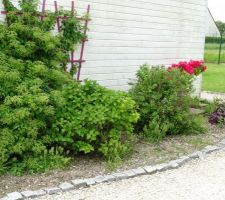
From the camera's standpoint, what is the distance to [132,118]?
5.55 metres

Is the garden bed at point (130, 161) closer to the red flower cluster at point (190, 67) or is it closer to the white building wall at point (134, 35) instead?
the red flower cluster at point (190, 67)

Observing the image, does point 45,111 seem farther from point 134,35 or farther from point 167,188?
point 134,35

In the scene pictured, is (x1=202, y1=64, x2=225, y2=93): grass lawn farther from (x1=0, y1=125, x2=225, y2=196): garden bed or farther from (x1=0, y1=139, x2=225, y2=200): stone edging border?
(x1=0, y1=139, x2=225, y2=200): stone edging border

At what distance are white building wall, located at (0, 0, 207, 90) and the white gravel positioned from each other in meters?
3.04

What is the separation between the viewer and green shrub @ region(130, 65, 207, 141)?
6.75 metres

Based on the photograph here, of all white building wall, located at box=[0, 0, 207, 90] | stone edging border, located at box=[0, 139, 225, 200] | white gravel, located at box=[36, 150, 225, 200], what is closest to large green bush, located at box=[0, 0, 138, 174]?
stone edging border, located at box=[0, 139, 225, 200]

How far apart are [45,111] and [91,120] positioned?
0.55 meters

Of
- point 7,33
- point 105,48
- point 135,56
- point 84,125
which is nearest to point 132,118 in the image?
point 84,125

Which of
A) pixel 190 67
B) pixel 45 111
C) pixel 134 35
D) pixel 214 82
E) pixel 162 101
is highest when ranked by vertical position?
pixel 134 35

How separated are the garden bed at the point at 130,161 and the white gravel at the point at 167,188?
1.14 ft

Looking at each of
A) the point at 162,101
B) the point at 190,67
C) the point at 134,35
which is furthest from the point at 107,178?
the point at 134,35

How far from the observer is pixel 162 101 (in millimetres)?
6816

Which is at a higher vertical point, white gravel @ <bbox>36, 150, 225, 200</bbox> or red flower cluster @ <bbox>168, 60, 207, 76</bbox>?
red flower cluster @ <bbox>168, 60, 207, 76</bbox>

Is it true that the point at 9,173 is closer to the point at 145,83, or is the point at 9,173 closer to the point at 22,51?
the point at 22,51
